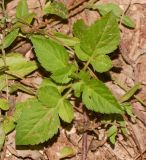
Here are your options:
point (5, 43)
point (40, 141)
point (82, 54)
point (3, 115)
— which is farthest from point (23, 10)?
point (40, 141)

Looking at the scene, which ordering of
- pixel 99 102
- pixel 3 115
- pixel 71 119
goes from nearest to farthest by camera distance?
pixel 99 102, pixel 71 119, pixel 3 115

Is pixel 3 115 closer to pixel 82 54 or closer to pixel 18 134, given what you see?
pixel 18 134

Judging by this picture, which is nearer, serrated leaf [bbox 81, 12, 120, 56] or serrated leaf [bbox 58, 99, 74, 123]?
serrated leaf [bbox 81, 12, 120, 56]

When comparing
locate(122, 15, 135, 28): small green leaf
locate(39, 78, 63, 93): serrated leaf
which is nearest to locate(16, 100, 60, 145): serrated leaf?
locate(39, 78, 63, 93): serrated leaf

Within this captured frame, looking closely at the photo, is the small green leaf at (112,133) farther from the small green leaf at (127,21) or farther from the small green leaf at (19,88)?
the small green leaf at (127,21)

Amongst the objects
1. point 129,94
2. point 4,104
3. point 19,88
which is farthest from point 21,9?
point 129,94

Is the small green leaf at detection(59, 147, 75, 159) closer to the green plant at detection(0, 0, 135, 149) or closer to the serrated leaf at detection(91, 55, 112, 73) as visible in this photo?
the green plant at detection(0, 0, 135, 149)
